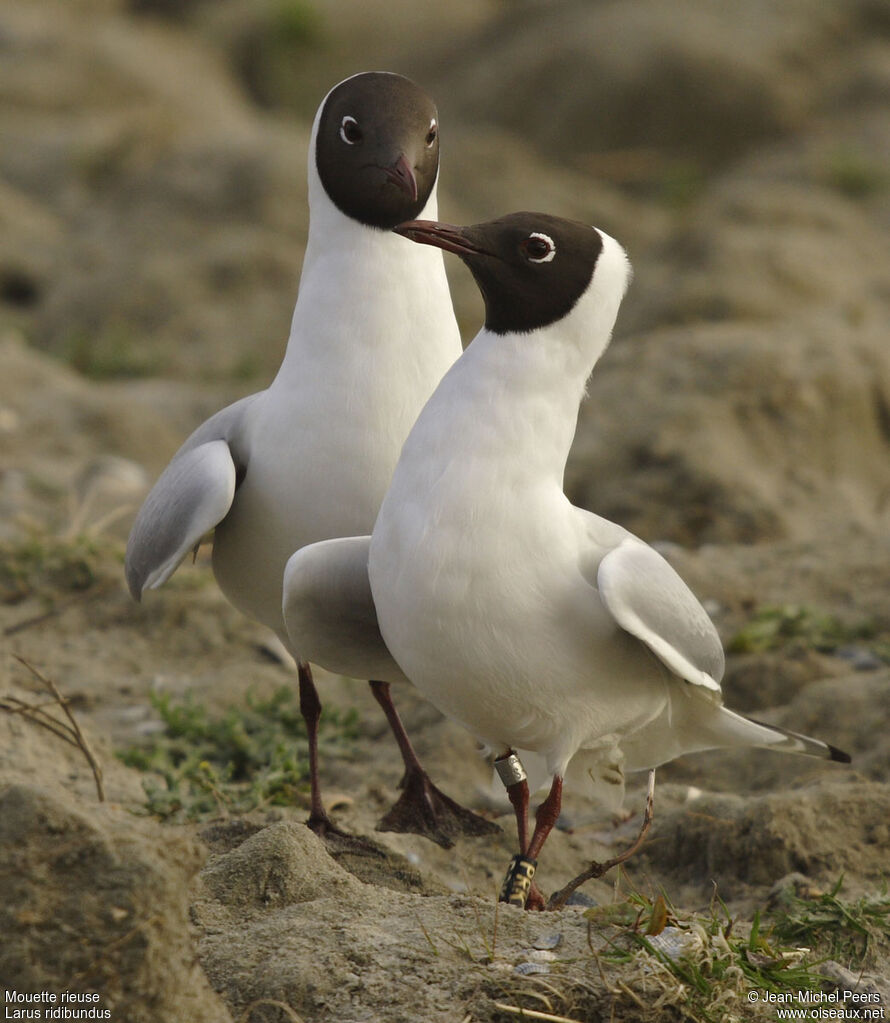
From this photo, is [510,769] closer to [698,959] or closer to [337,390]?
[698,959]

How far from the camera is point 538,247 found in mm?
2955

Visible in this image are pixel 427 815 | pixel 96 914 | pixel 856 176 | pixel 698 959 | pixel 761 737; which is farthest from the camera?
pixel 856 176

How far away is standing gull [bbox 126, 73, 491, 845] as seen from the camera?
11.1 ft

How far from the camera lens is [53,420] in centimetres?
738

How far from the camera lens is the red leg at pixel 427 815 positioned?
364 centimetres

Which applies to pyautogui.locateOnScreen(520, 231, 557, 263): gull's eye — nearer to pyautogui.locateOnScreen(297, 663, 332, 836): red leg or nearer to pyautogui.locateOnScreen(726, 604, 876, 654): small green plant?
pyautogui.locateOnScreen(297, 663, 332, 836): red leg

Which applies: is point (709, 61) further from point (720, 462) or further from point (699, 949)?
point (699, 949)

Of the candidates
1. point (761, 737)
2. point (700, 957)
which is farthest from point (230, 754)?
point (700, 957)

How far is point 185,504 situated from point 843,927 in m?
1.71

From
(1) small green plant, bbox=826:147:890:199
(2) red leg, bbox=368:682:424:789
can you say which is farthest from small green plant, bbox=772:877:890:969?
(1) small green plant, bbox=826:147:890:199

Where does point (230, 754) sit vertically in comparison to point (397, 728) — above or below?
below

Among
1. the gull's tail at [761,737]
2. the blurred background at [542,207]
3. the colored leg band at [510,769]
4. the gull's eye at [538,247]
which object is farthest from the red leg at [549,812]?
the blurred background at [542,207]

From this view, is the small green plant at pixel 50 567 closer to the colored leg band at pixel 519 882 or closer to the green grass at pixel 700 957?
the colored leg band at pixel 519 882

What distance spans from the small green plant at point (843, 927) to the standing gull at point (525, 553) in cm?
50
